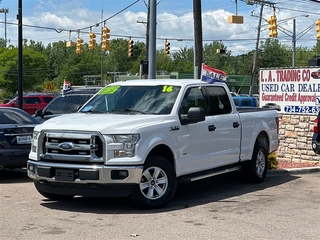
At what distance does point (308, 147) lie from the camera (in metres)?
15.1

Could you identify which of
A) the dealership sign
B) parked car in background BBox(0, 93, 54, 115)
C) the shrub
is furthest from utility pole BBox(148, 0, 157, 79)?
parked car in background BBox(0, 93, 54, 115)

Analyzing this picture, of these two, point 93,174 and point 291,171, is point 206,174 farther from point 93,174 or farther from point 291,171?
point 291,171

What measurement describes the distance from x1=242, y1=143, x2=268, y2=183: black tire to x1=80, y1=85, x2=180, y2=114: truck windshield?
254 centimetres

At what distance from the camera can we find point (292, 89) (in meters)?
15.8

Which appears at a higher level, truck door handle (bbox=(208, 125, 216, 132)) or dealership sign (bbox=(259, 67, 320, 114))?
dealership sign (bbox=(259, 67, 320, 114))

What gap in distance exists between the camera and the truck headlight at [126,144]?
26.7ft

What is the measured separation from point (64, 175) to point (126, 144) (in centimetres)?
100

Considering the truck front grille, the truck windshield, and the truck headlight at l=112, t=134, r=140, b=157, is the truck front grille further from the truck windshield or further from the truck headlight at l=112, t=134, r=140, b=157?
the truck windshield

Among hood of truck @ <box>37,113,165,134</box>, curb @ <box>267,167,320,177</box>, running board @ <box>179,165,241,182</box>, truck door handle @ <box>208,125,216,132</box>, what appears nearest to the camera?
hood of truck @ <box>37,113,165,134</box>

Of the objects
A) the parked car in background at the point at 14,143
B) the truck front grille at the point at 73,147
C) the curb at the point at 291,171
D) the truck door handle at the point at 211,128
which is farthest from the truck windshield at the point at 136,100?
the curb at the point at 291,171

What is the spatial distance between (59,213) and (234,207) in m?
2.61

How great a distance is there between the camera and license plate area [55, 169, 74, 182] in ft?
26.9

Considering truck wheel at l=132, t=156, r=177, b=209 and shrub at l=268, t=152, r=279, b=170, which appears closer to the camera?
truck wheel at l=132, t=156, r=177, b=209

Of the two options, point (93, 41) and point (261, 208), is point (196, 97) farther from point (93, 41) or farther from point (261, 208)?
point (93, 41)
